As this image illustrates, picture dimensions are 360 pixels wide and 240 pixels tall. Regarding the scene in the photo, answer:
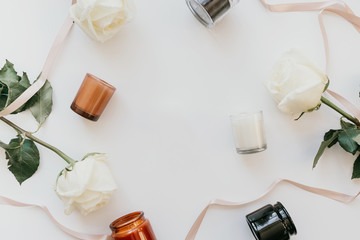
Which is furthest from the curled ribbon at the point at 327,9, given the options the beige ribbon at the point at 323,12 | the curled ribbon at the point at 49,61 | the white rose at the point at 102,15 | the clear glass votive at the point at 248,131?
the curled ribbon at the point at 49,61

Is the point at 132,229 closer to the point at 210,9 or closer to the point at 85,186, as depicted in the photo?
the point at 85,186

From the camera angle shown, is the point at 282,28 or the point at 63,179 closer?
the point at 63,179

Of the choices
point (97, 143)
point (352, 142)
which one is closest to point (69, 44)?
point (97, 143)

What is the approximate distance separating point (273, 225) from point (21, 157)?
571 mm

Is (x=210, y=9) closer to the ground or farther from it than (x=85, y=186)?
farther from it

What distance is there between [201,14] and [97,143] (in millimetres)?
381

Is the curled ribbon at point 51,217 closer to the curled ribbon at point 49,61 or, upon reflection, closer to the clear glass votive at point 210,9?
the curled ribbon at point 49,61

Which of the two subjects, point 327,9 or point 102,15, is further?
point 327,9

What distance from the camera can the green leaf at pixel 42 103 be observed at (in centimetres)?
81

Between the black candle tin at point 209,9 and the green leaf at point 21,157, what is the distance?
0.48m

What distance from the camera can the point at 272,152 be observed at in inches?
33.7

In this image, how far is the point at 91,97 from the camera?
0.77 m

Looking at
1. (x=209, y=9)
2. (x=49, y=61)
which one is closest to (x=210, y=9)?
(x=209, y=9)

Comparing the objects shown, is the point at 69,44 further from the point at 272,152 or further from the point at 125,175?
the point at 272,152
